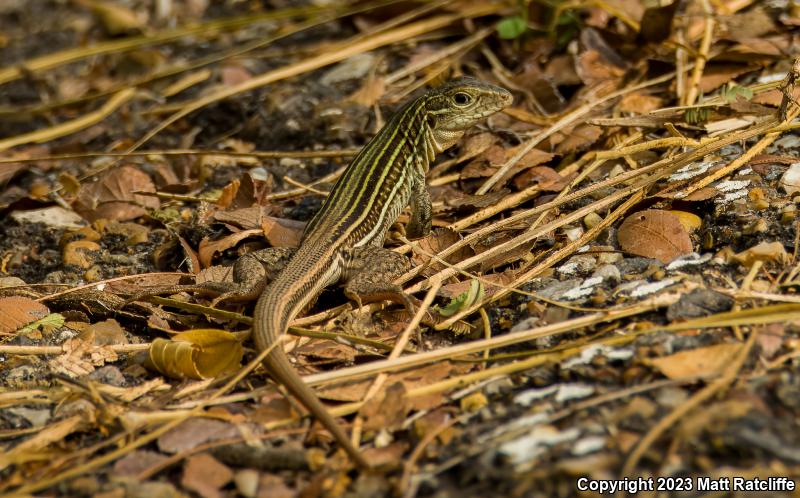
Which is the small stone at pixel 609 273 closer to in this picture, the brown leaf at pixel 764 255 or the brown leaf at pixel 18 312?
the brown leaf at pixel 764 255

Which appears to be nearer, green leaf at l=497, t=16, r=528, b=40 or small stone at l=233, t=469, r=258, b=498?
small stone at l=233, t=469, r=258, b=498

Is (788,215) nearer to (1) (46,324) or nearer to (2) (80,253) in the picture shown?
(1) (46,324)

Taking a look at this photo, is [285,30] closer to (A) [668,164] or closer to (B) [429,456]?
(A) [668,164]

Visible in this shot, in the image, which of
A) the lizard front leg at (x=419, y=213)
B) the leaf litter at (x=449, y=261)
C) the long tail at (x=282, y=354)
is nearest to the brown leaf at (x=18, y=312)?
the leaf litter at (x=449, y=261)

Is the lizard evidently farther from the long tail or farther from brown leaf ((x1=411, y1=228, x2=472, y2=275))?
brown leaf ((x1=411, y1=228, x2=472, y2=275))

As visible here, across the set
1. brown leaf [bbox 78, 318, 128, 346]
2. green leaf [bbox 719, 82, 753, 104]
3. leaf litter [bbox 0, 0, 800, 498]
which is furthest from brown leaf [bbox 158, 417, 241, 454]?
green leaf [bbox 719, 82, 753, 104]

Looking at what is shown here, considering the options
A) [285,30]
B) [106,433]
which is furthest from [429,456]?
[285,30]
